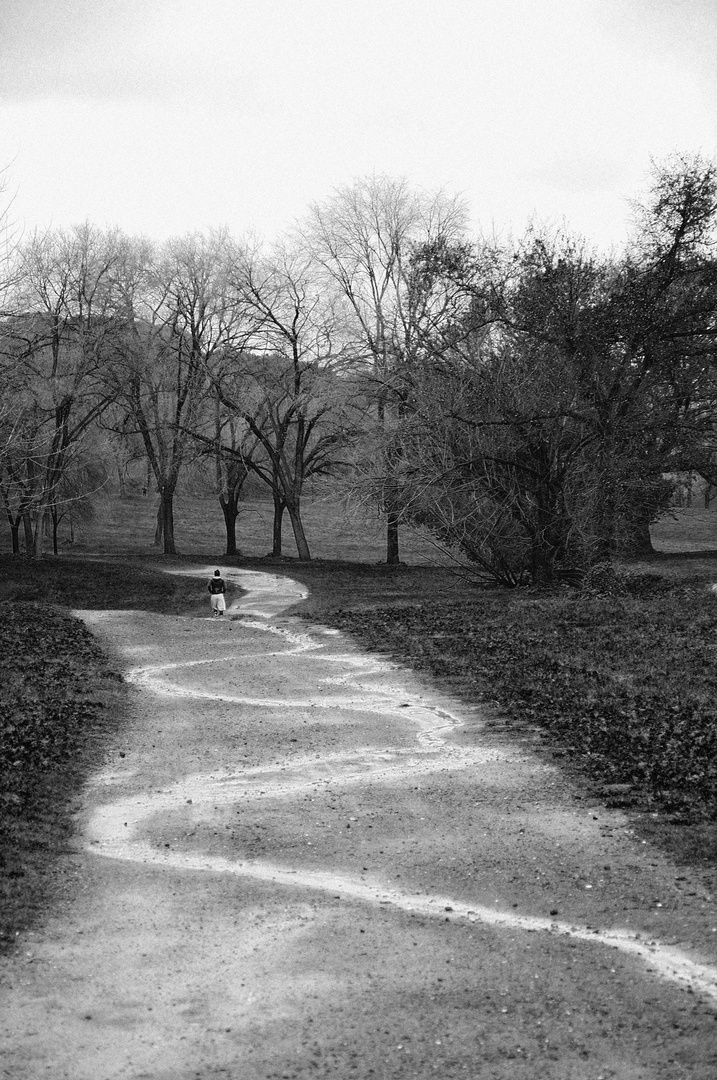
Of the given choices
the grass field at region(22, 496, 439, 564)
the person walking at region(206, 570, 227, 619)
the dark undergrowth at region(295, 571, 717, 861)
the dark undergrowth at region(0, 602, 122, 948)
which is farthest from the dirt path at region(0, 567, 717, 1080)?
the grass field at region(22, 496, 439, 564)

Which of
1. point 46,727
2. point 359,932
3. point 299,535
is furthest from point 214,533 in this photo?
point 359,932

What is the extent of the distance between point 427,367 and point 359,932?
25.0 meters

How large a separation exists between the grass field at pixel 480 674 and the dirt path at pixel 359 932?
1.55ft

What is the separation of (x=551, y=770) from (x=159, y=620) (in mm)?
15648

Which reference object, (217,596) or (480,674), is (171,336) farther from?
(480,674)

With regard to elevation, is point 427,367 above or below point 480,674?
above

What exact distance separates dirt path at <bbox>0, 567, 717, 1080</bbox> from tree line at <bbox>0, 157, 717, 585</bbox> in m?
16.7

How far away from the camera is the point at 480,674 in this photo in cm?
1705

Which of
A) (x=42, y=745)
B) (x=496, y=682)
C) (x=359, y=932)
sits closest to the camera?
(x=359, y=932)

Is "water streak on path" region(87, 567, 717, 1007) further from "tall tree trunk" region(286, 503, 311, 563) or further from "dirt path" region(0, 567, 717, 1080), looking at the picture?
"tall tree trunk" region(286, 503, 311, 563)

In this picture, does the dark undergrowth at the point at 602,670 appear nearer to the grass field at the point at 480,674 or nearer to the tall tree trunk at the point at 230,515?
the grass field at the point at 480,674

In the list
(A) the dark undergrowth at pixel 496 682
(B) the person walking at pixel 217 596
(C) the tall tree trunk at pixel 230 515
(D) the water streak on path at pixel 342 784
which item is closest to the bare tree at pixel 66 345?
(C) the tall tree trunk at pixel 230 515

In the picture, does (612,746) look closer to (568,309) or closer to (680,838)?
(680,838)

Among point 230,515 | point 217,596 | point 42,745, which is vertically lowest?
point 42,745
